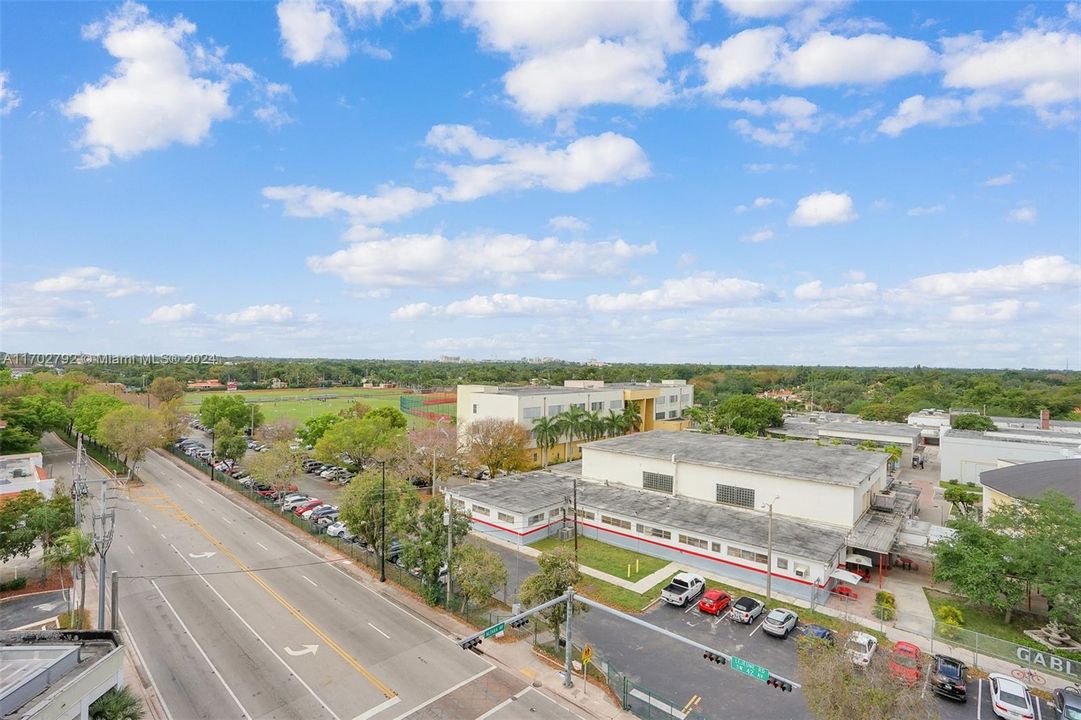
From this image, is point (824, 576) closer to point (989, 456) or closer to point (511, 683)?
point (511, 683)

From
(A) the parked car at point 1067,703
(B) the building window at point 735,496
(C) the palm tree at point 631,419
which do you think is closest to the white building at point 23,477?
(B) the building window at point 735,496

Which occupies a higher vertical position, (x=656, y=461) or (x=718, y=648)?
(x=656, y=461)

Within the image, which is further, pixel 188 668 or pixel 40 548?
pixel 40 548

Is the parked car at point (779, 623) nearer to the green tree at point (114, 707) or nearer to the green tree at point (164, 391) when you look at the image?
the green tree at point (114, 707)

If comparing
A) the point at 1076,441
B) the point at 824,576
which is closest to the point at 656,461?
the point at 824,576

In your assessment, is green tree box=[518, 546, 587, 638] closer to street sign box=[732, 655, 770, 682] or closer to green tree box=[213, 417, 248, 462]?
street sign box=[732, 655, 770, 682]

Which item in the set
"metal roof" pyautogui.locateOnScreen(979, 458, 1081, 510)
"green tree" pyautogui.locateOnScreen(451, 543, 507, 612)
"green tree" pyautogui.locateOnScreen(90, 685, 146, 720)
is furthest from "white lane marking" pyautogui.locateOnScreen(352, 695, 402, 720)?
"metal roof" pyautogui.locateOnScreen(979, 458, 1081, 510)

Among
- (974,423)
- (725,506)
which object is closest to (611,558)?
(725,506)
